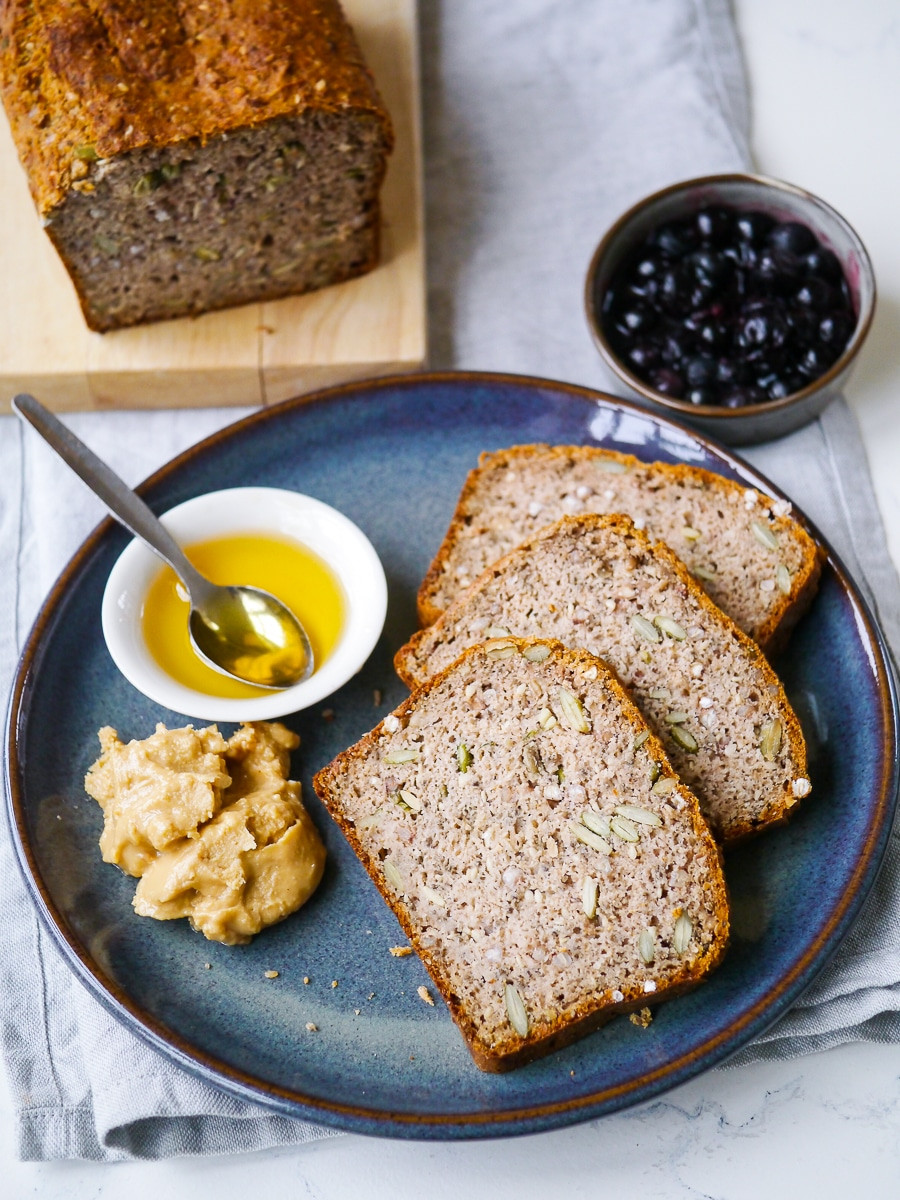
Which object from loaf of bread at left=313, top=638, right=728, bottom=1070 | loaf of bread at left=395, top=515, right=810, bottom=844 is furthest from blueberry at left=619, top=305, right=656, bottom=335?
loaf of bread at left=313, top=638, right=728, bottom=1070

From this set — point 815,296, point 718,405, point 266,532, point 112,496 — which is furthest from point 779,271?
point 112,496

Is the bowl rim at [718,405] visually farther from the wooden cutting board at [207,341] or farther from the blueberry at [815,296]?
the wooden cutting board at [207,341]

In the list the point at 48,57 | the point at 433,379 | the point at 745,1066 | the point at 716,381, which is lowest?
the point at 745,1066

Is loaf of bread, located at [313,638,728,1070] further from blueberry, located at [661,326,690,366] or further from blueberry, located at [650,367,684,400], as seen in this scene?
blueberry, located at [661,326,690,366]

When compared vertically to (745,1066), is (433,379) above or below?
above

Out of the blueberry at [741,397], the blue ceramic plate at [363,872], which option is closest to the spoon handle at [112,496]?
the blue ceramic plate at [363,872]

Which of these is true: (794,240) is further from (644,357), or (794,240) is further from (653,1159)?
(653,1159)

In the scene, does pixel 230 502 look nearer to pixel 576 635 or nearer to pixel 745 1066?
pixel 576 635

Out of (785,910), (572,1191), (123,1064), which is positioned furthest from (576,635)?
(123,1064)
